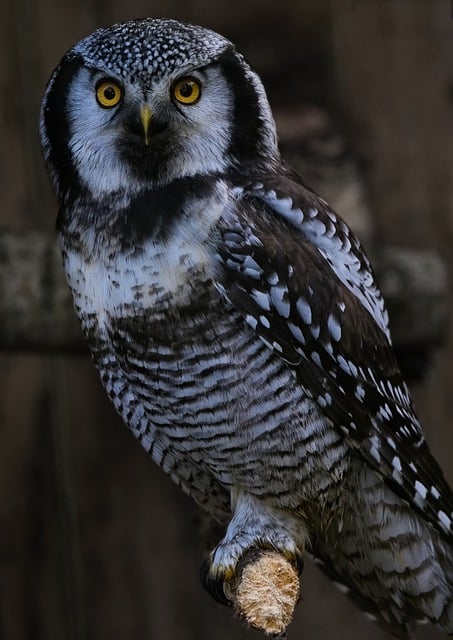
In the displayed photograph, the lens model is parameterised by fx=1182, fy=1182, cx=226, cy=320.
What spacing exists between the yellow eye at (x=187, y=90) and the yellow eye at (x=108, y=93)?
11 centimetres

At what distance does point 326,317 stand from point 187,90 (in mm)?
517

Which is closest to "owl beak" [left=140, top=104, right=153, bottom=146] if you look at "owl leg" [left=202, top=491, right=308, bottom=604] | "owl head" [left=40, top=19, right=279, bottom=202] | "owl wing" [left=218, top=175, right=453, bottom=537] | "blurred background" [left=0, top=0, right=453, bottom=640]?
"owl head" [left=40, top=19, right=279, bottom=202]

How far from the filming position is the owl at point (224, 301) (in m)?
2.18

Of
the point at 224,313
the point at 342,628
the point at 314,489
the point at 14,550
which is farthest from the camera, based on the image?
the point at 342,628

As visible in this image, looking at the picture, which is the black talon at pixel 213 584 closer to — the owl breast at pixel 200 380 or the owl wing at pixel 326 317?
the owl breast at pixel 200 380

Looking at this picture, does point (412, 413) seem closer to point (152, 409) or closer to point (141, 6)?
point (152, 409)

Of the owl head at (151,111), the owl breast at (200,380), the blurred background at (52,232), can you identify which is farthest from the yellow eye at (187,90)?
the blurred background at (52,232)

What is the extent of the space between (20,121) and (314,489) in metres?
1.70

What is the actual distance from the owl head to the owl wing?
4.7 inches

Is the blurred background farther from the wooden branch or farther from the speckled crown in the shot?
the speckled crown

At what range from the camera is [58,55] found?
11.7 ft

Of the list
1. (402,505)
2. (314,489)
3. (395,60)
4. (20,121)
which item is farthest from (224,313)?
(395,60)

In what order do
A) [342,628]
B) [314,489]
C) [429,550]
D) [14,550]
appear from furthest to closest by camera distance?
[342,628], [14,550], [429,550], [314,489]

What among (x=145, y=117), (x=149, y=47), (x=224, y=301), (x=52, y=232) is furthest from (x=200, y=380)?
(x=52, y=232)
